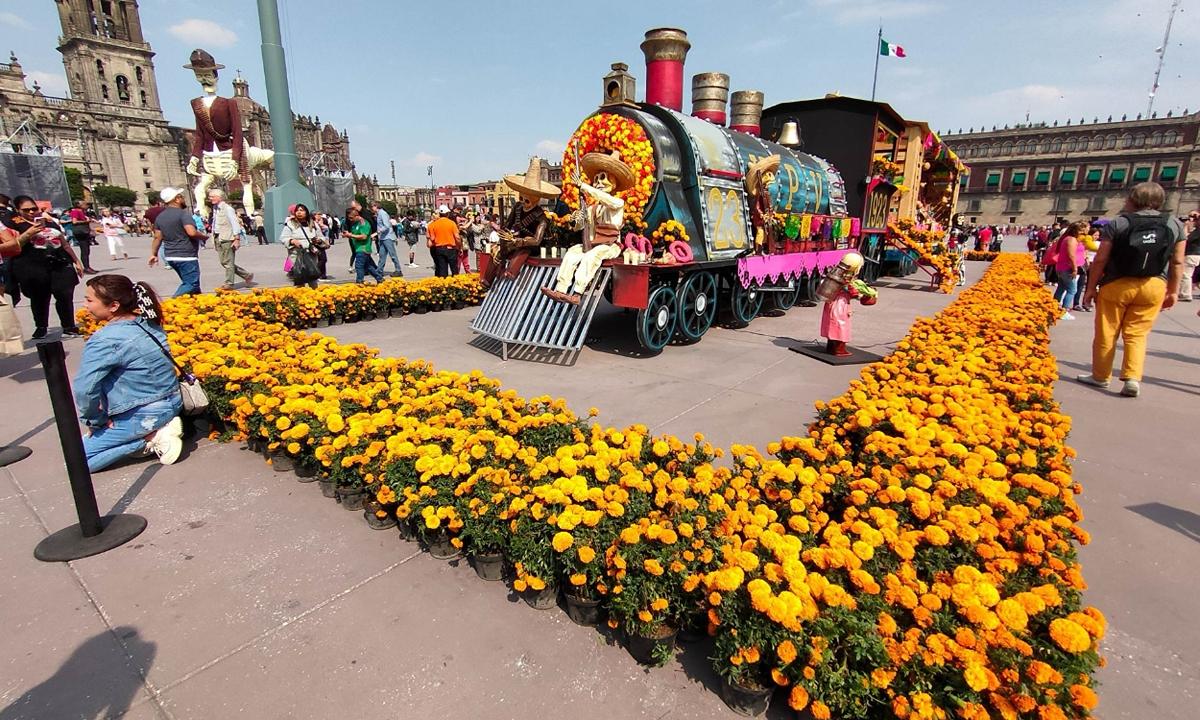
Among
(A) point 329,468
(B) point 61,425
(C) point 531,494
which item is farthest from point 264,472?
(C) point 531,494

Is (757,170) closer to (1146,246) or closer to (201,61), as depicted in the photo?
(1146,246)

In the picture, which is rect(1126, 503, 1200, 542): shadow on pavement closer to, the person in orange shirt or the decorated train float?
the decorated train float

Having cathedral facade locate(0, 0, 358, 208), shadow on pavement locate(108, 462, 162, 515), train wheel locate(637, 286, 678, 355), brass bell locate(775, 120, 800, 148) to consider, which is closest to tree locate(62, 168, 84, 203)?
cathedral facade locate(0, 0, 358, 208)

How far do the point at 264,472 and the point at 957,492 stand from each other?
4.11 meters

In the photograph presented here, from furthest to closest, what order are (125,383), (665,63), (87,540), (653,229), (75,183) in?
1. (75,183)
2. (665,63)
3. (653,229)
4. (125,383)
5. (87,540)

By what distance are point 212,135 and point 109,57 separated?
98.3 metres

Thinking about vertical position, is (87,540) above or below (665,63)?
below

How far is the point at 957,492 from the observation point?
2.54m

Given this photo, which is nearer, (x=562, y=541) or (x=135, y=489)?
(x=562, y=541)

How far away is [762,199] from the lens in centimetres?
830

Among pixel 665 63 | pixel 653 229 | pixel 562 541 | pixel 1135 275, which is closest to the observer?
pixel 562 541

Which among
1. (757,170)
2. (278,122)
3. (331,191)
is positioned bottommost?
(757,170)

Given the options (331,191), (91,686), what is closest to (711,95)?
(91,686)

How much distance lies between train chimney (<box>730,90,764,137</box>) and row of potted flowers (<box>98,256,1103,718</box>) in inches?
350
